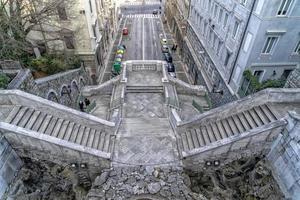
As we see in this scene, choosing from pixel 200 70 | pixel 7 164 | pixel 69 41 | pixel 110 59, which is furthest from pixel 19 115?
pixel 110 59

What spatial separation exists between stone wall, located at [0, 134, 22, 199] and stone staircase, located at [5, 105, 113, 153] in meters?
1.37

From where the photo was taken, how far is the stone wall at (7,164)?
1130 centimetres

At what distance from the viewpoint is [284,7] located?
47.0 ft

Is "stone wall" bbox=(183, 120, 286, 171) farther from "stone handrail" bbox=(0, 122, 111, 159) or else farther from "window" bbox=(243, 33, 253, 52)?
"window" bbox=(243, 33, 253, 52)

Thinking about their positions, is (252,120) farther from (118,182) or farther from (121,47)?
(121,47)

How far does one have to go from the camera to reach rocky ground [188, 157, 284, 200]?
11.6m

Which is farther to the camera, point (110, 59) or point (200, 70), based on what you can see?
point (110, 59)

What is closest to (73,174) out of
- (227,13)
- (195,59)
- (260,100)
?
(260,100)

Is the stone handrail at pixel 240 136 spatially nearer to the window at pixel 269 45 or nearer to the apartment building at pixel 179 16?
the window at pixel 269 45

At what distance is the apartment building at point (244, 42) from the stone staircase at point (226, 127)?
5.52 m

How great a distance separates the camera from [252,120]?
12.7 metres

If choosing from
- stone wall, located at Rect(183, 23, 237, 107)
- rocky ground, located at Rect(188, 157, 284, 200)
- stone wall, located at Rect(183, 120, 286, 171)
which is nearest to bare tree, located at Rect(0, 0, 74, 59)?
stone wall, located at Rect(183, 120, 286, 171)

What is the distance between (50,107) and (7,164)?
394cm

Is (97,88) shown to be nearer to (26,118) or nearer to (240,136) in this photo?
(26,118)
